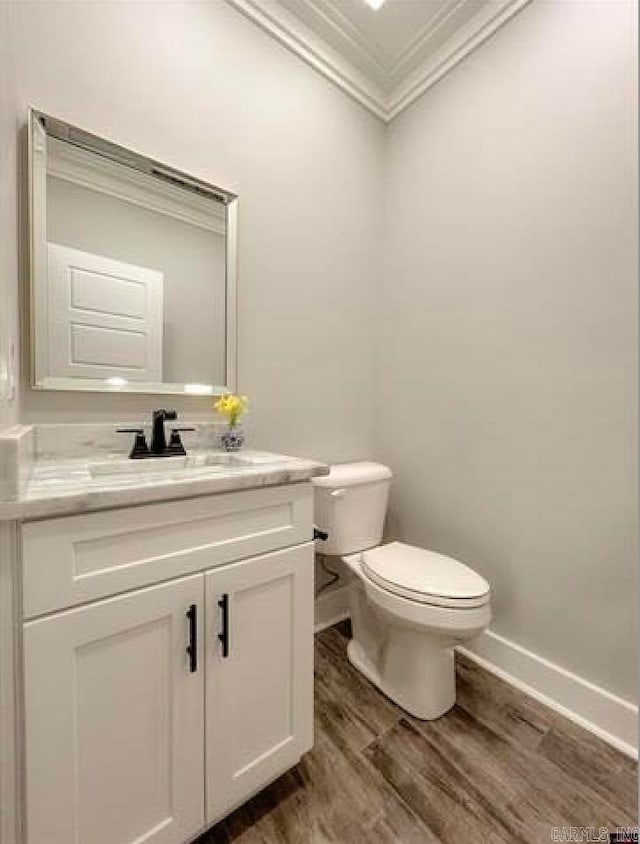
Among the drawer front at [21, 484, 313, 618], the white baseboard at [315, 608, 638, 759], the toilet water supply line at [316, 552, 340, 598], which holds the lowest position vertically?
the white baseboard at [315, 608, 638, 759]

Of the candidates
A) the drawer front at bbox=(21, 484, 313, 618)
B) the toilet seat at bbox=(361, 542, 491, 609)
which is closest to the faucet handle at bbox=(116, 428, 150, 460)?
the drawer front at bbox=(21, 484, 313, 618)

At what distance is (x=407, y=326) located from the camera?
1.83 m

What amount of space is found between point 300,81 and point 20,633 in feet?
6.83

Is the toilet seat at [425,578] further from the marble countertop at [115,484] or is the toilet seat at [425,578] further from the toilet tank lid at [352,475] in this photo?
the marble countertop at [115,484]

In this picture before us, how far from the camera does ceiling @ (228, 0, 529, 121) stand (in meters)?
1.47

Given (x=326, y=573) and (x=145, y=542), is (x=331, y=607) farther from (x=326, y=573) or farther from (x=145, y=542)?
(x=145, y=542)

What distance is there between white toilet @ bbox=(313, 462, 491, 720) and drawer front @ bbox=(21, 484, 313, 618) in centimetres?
51

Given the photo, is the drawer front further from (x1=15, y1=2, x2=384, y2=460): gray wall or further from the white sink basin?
(x1=15, y1=2, x2=384, y2=460): gray wall

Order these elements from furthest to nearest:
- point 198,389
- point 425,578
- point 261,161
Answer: point 261,161, point 198,389, point 425,578

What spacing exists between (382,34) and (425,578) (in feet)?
7.14

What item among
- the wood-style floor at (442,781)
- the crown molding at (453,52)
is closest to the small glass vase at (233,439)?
the wood-style floor at (442,781)

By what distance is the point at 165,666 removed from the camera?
80 centimetres

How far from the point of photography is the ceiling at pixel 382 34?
1.47 metres

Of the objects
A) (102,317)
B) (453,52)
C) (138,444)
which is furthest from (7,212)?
(453,52)
